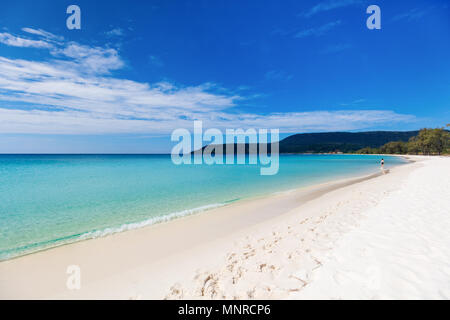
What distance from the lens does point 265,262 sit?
385cm

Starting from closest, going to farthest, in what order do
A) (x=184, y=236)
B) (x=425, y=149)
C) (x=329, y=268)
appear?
(x=329, y=268) < (x=184, y=236) < (x=425, y=149)

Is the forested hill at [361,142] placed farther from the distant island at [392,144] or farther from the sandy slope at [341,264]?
the sandy slope at [341,264]

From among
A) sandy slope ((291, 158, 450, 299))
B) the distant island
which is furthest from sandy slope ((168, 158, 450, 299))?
the distant island

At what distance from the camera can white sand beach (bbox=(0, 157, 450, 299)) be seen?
2936mm

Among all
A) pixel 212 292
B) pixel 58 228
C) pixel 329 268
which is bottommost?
pixel 58 228

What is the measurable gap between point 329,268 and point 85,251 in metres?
6.19

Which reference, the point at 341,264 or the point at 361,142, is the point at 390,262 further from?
the point at 361,142

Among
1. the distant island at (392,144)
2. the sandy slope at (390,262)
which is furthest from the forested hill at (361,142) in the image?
the sandy slope at (390,262)

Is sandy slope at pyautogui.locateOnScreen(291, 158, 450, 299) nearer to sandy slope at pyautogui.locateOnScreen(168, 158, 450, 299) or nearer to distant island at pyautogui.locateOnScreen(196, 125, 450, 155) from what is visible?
sandy slope at pyautogui.locateOnScreen(168, 158, 450, 299)

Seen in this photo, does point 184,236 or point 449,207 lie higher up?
point 449,207

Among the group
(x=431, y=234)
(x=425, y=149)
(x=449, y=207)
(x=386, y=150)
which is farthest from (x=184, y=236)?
(x=386, y=150)

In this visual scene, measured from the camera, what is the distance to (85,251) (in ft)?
18.0

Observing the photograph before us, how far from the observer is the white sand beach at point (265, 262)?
2.94 meters
